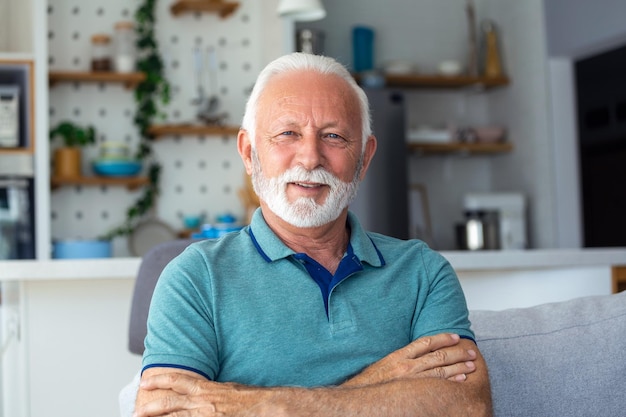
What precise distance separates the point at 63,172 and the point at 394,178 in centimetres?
200

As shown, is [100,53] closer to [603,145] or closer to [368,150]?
[603,145]

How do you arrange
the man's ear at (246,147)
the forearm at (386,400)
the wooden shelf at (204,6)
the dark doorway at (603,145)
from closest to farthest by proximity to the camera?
the forearm at (386,400)
the man's ear at (246,147)
the wooden shelf at (204,6)
the dark doorway at (603,145)

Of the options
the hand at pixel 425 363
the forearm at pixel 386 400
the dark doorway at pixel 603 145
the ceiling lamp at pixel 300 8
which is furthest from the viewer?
the dark doorway at pixel 603 145

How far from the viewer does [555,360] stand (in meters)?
1.97

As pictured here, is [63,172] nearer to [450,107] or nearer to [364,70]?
[364,70]

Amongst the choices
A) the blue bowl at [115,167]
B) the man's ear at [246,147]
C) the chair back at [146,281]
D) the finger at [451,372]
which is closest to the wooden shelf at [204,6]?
the blue bowl at [115,167]

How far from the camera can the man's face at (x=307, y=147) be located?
1.79 m

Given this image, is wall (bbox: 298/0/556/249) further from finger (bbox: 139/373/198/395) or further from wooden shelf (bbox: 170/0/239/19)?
finger (bbox: 139/373/198/395)

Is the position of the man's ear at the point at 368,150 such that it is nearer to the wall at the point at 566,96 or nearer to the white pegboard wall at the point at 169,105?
the white pegboard wall at the point at 169,105

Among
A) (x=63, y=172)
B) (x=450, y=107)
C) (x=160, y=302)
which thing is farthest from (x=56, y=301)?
(x=450, y=107)

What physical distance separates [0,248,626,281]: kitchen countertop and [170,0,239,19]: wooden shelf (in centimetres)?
285

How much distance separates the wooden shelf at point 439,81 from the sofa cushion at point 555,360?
464 cm

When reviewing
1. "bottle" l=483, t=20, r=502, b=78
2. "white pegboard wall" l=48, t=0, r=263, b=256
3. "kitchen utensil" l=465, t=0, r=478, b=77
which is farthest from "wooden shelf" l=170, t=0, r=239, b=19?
"bottle" l=483, t=20, r=502, b=78

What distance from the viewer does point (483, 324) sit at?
202cm
